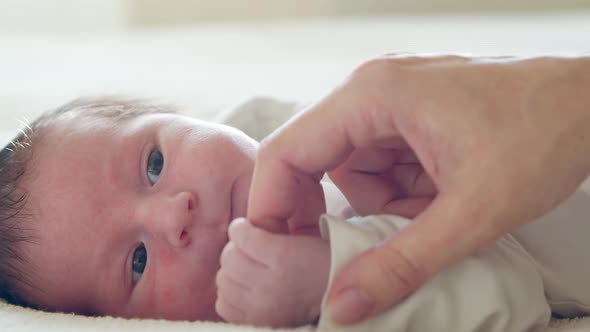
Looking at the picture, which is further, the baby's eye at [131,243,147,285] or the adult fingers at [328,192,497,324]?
the baby's eye at [131,243,147,285]

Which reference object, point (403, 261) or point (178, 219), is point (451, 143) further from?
point (178, 219)

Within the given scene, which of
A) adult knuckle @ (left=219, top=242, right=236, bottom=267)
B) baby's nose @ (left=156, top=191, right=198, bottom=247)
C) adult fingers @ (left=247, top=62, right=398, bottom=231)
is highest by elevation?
adult fingers @ (left=247, top=62, right=398, bottom=231)

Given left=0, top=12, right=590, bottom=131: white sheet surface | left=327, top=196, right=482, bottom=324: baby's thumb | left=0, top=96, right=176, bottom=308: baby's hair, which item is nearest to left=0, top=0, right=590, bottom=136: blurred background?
left=0, top=12, right=590, bottom=131: white sheet surface

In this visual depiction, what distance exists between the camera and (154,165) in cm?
98

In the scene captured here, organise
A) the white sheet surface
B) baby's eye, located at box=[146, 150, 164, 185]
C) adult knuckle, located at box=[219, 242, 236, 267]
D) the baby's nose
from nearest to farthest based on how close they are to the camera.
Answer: adult knuckle, located at box=[219, 242, 236, 267]
the baby's nose
baby's eye, located at box=[146, 150, 164, 185]
the white sheet surface

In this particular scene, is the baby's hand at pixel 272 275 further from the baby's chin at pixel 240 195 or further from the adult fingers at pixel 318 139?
the baby's chin at pixel 240 195

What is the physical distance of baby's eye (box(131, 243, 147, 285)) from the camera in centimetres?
94

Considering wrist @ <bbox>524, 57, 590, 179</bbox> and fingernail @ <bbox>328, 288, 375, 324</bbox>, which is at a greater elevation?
wrist @ <bbox>524, 57, 590, 179</bbox>

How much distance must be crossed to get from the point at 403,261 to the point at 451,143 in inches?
4.6

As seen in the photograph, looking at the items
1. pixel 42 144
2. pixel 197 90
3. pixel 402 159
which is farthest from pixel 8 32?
pixel 402 159

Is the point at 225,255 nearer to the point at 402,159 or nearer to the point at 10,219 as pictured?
the point at 402,159

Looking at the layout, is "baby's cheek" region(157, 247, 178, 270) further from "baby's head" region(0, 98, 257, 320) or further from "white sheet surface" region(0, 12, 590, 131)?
"white sheet surface" region(0, 12, 590, 131)

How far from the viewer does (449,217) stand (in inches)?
23.4

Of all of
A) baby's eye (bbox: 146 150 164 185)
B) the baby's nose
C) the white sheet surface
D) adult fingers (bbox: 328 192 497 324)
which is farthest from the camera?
the white sheet surface
